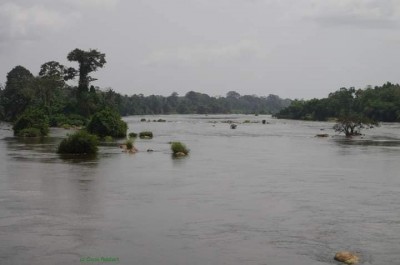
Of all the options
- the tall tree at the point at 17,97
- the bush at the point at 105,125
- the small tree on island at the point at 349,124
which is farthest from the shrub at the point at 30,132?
the tall tree at the point at 17,97

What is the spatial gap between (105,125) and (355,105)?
339 ft

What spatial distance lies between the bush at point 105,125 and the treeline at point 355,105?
76009 mm

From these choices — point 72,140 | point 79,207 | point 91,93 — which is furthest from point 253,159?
point 91,93

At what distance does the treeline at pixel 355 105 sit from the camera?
143 m

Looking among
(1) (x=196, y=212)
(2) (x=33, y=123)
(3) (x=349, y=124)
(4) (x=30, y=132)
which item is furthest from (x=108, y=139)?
(1) (x=196, y=212)

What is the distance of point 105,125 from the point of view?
70500 millimetres

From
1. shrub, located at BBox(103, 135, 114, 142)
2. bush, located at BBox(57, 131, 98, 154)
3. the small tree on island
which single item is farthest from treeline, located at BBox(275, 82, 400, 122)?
bush, located at BBox(57, 131, 98, 154)

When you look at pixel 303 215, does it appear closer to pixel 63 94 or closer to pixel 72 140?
pixel 72 140

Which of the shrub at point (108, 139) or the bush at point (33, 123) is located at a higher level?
the bush at point (33, 123)

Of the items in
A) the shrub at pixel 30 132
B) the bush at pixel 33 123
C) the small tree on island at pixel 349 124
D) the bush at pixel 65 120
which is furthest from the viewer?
the bush at pixel 65 120

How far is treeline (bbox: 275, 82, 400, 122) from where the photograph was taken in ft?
470

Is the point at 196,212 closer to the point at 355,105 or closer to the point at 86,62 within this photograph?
the point at 86,62

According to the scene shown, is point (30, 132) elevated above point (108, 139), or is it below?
above

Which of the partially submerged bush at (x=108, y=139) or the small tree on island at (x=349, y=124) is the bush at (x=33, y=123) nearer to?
the partially submerged bush at (x=108, y=139)
